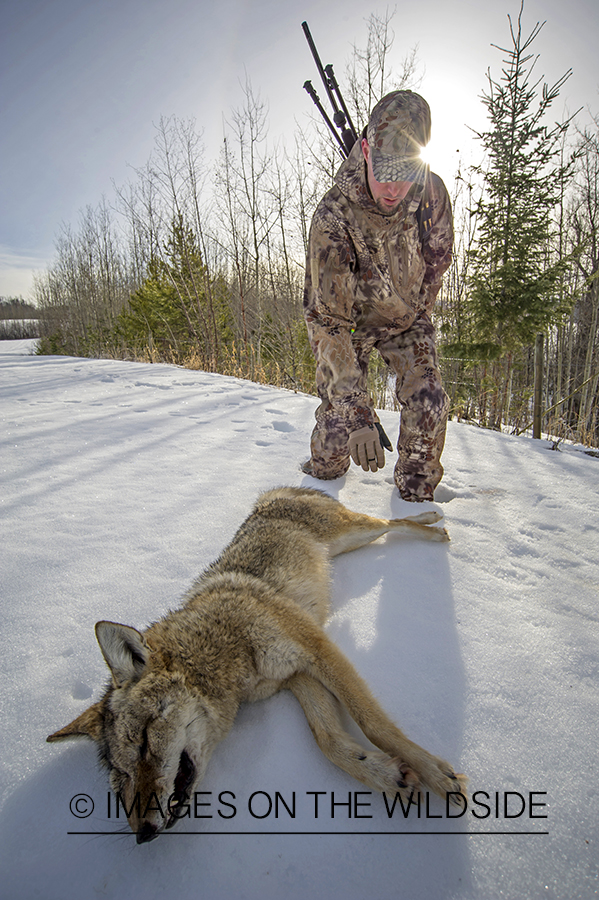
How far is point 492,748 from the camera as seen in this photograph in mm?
1196

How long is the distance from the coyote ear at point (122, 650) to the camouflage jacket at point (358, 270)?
73.1 inches

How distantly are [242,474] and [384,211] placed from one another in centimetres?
224

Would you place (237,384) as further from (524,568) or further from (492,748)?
(492,748)

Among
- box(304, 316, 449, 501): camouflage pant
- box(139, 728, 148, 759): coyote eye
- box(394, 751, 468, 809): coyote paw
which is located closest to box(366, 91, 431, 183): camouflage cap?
box(304, 316, 449, 501): camouflage pant

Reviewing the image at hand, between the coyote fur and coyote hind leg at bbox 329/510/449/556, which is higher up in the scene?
coyote hind leg at bbox 329/510/449/556

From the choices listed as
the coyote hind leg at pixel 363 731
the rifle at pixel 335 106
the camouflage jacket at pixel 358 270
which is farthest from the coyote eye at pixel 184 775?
the rifle at pixel 335 106

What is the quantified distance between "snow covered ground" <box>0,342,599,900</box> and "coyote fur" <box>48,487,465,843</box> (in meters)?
0.07

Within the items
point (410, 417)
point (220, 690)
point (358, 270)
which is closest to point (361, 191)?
point (358, 270)

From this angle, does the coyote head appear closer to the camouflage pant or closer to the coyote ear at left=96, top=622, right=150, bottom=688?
the coyote ear at left=96, top=622, right=150, bottom=688

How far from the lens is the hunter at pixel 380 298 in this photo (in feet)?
9.00

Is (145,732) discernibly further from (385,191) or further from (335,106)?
(335,106)

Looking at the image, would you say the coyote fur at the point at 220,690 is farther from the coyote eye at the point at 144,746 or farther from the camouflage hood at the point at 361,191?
the camouflage hood at the point at 361,191

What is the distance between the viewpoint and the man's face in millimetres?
2525

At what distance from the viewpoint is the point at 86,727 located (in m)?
1.20
